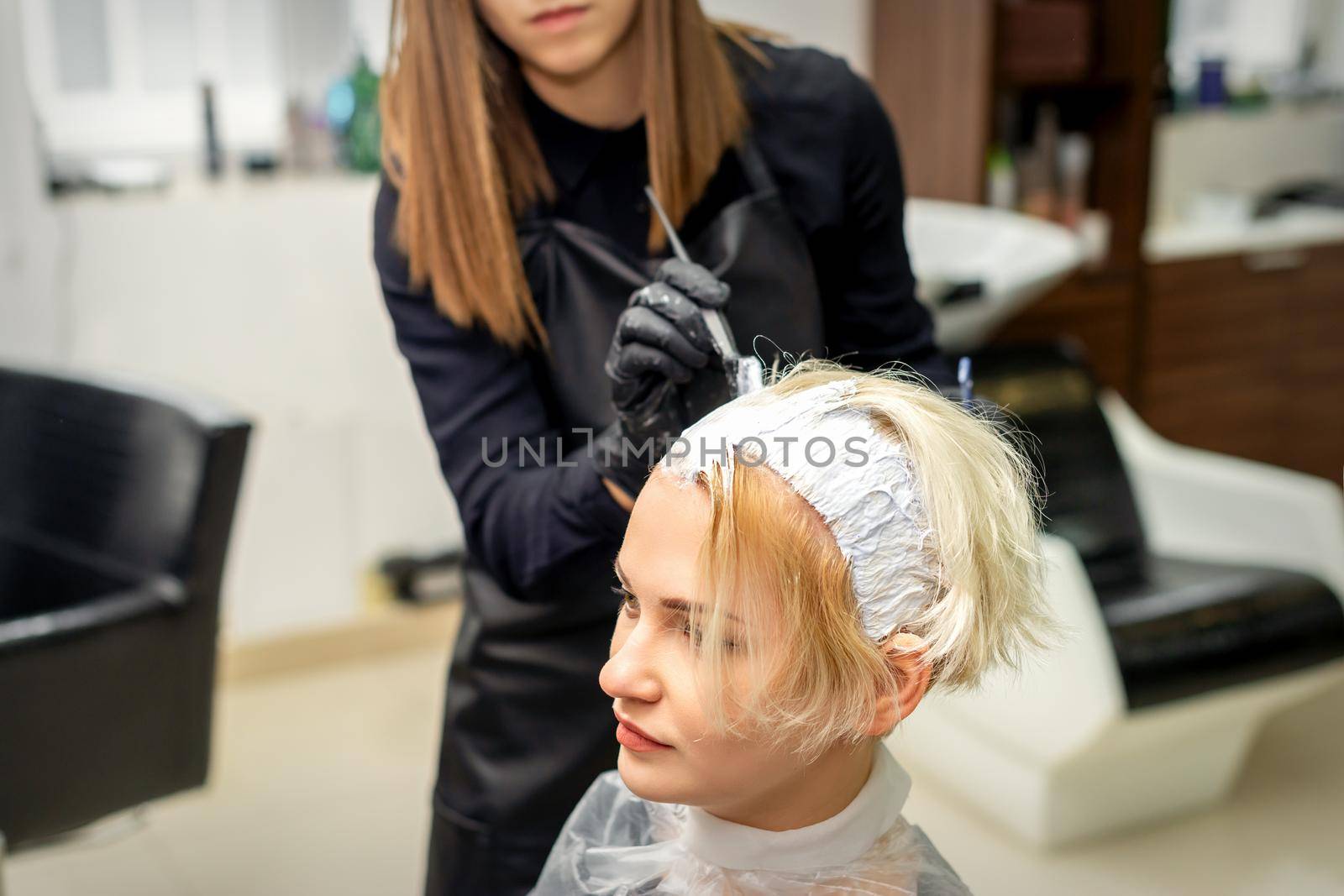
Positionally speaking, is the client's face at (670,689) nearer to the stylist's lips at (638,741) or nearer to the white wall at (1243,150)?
the stylist's lips at (638,741)

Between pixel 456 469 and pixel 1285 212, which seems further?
pixel 1285 212

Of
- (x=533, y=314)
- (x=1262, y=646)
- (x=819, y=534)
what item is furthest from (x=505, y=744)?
(x=1262, y=646)

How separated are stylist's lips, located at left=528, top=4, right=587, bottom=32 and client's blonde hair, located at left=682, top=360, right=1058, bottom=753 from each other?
36 centimetres

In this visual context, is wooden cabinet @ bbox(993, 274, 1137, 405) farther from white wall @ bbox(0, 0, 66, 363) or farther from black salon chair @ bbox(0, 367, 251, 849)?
white wall @ bbox(0, 0, 66, 363)

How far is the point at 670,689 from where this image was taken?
708 mm

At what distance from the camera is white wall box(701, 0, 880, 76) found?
219cm

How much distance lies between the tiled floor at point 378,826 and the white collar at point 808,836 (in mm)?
64

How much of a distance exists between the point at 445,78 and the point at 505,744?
22.1 inches

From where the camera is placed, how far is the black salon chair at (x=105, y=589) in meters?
1.55

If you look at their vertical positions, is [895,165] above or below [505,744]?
above

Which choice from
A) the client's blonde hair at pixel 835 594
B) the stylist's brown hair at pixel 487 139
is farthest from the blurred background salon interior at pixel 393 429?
the stylist's brown hair at pixel 487 139

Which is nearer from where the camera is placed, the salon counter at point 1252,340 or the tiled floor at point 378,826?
the tiled floor at point 378,826

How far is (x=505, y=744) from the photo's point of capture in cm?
109

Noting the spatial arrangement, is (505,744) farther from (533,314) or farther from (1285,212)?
(1285,212)
